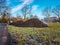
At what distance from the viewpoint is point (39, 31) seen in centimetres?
194

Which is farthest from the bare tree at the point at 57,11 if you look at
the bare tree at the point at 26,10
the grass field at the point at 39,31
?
the bare tree at the point at 26,10

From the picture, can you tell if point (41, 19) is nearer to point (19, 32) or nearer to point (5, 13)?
point (19, 32)

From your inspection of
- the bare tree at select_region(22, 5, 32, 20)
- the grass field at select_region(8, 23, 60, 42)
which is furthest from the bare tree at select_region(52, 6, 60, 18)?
the bare tree at select_region(22, 5, 32, 20)

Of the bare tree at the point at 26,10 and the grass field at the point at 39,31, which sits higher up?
the bare tree at the point at 26,10

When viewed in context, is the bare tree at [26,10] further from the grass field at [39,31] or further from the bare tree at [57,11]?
the bare tree at [57,11]

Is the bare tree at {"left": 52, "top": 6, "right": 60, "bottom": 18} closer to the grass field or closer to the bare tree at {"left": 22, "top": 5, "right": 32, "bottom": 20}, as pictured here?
the grass field

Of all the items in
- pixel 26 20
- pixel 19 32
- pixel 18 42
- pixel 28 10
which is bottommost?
pixel 18 42

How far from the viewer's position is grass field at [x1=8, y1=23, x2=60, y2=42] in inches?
75.6

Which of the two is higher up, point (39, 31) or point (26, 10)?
point (26, 10)

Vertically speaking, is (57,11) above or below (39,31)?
above

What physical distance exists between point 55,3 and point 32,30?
49 cm

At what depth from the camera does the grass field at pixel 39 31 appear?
192cm

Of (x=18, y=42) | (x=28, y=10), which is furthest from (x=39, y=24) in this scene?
(x=18, y=42)

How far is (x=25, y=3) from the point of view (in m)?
1.97
